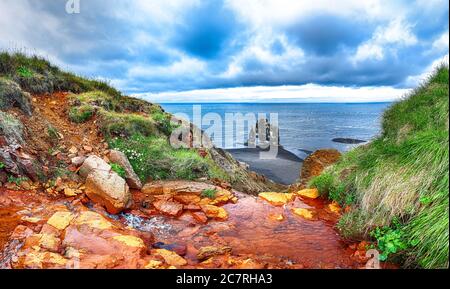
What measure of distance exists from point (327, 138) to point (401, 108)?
190 ft

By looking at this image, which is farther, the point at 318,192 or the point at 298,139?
the point at 298,139

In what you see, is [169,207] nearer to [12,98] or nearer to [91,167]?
[91,167]

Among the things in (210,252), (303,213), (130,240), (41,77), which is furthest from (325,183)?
(41,77)

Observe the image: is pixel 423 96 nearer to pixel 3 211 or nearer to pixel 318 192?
pixel 318 192

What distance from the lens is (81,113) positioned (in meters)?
11.7

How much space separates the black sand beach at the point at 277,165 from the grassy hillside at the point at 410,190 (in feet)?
68.6

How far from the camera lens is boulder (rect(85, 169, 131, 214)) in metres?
7.40

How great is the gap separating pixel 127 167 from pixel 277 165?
28.9m

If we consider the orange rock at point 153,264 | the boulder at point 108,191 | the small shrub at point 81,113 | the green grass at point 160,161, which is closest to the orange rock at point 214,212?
the boulder at point 108,191

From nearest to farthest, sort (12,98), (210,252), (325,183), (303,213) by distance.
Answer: (210,252) → (303,213) → (325,183) → (12,98)

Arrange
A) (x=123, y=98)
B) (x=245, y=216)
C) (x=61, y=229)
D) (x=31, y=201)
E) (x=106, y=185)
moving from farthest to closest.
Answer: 1. (x=123, y=98)
2. (x=245, y=216)
3. (x=106, y=185)
4. (x=31, y=201)
5. (x=61, y=229)

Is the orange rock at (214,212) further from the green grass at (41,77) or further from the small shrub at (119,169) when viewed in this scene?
the green grass at (41,77)

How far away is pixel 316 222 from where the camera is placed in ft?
25.1
